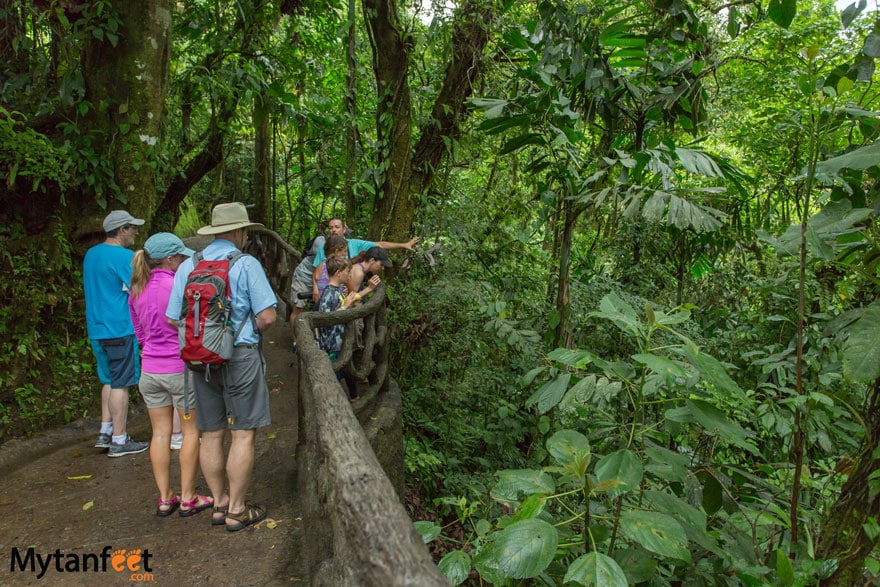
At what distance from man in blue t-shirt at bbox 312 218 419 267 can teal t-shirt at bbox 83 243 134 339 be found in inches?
65.4

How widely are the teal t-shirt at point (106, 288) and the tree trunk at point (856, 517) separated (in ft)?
14.5

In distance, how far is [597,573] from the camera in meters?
1.57

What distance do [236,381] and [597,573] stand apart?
2222 mm

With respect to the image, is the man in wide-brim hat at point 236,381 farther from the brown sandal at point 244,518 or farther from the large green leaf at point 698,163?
the large green leaf at point 698,163

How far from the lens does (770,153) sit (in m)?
7.93

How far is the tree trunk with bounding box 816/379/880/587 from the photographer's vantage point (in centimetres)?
194

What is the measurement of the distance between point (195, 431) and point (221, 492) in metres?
0.38

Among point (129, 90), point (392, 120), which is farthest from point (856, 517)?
point (129, 90)

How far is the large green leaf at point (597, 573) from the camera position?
1547 mm

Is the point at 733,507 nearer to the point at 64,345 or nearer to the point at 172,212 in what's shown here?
the point at 64,345

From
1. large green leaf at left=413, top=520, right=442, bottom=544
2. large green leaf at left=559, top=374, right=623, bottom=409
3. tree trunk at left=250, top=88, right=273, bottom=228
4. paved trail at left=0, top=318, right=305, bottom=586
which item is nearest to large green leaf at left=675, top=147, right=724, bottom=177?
large green leaf at left=559, top=374, right=623, bottom=409

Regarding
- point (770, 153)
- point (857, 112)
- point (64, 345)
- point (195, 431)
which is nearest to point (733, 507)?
point (857, 112)

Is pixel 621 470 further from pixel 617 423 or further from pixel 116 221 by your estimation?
pixel 116 221

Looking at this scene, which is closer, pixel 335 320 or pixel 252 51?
pixel 335 320
